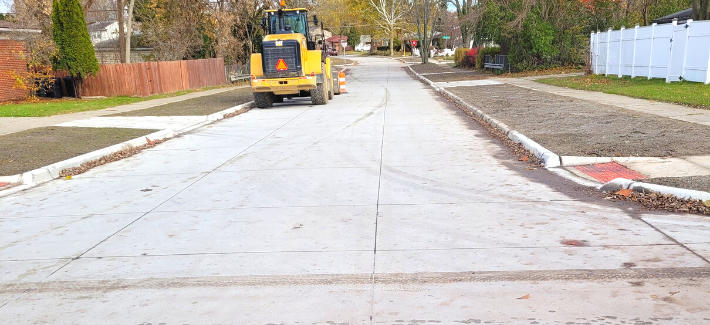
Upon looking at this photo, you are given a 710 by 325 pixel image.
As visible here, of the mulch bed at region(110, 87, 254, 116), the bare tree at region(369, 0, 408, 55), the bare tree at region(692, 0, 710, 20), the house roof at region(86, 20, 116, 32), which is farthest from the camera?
the bare tree at region(369, 0, 408, 55)

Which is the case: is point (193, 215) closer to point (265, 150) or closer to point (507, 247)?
point (507, 247)

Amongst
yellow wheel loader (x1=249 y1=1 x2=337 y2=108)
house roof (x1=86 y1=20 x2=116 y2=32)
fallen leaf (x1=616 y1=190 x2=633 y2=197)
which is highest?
house roof (x1=86 y1=20 x2=116 y2=32)

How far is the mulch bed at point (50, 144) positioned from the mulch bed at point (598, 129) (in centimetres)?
863

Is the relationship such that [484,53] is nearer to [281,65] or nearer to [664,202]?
[281,65]

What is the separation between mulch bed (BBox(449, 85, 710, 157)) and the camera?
9.99 metres

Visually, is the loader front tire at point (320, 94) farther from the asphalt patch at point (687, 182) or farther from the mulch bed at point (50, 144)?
the asphalt patch at point (687, 182)

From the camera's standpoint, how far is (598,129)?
12.3 meters

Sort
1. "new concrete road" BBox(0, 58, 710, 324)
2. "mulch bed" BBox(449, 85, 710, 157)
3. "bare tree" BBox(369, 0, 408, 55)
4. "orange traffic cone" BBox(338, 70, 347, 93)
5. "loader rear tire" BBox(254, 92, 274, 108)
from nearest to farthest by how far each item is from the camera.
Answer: "new concrete road" BBox(0, 58, 710, 324)
"mulch bed" BBox(449, 85, 710, 157)
"loader rear tire" BBox(254, 92, 274, 108)
"orange traffic cone" BBox(338, 70, 347, 93)
"bare tree" BBox(369, 0, 408, 55)

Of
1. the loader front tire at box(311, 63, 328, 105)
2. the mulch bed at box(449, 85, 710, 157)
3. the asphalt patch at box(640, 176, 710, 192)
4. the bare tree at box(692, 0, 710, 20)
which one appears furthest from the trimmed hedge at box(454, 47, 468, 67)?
the asphalt patch at box(640, 176, 710, 192)

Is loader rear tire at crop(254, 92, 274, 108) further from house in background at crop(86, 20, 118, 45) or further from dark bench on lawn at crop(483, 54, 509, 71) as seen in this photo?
house in background at crop(86, 20, 118, 45)

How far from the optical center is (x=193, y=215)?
7492 mm

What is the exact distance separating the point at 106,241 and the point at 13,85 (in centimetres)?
2432

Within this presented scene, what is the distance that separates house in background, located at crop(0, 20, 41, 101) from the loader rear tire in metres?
12.4

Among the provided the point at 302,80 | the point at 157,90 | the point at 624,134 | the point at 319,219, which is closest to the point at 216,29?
the point at 157,90
